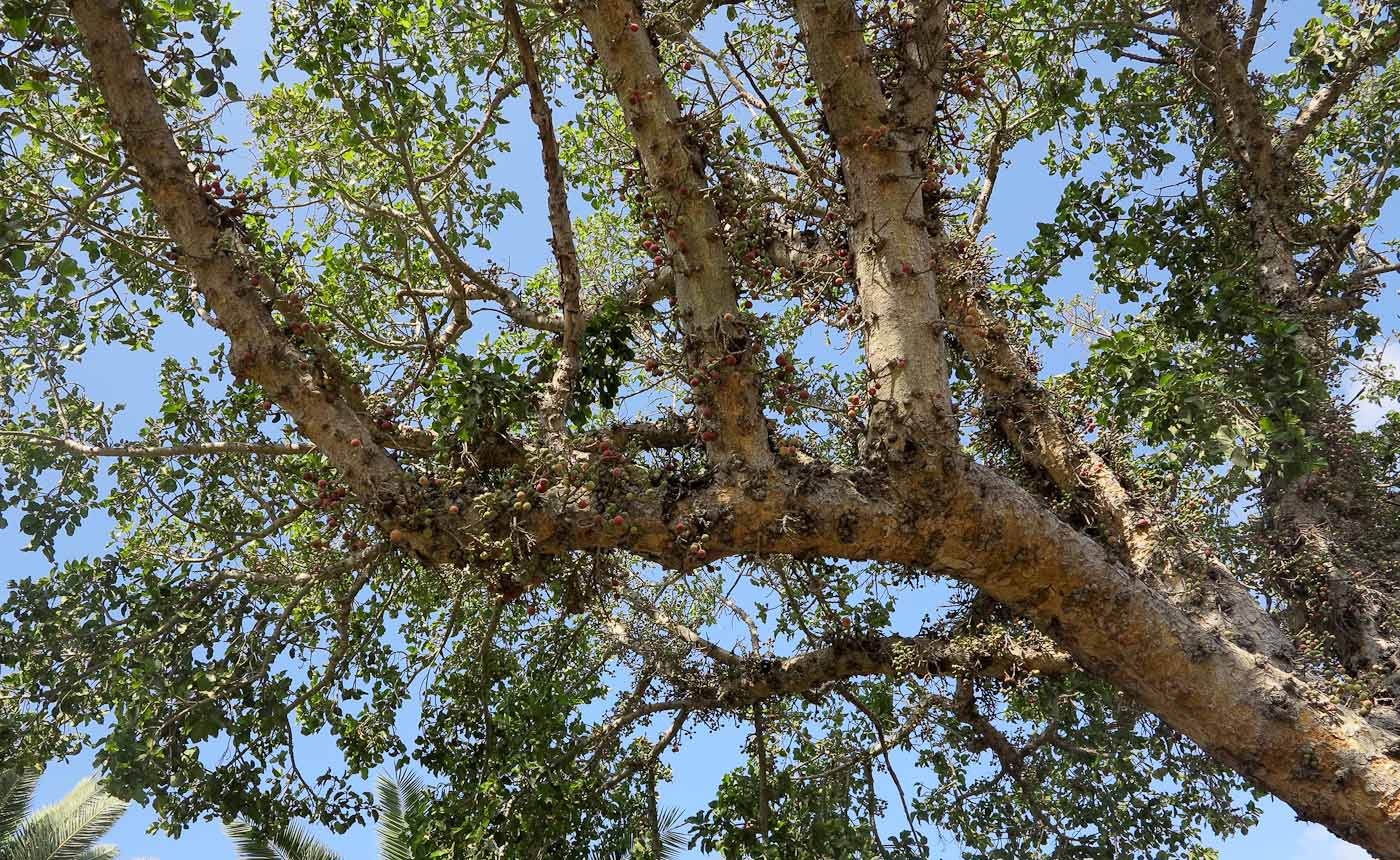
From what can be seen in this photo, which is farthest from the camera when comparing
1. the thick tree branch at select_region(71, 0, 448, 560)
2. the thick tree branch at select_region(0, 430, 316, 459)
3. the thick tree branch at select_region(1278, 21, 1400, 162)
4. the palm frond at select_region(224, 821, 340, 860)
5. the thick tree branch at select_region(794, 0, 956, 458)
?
the palm frond at select_region(224, 821, 340, 860)

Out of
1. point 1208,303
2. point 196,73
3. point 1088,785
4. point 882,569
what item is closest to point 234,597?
point 196,73

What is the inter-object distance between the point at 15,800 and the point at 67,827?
660 mm

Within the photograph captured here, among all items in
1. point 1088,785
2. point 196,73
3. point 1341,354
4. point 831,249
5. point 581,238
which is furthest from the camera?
point 581,238

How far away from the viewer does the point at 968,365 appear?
6566 millimetres

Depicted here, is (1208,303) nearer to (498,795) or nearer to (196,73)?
(498,795)

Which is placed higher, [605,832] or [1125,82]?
[1125,82]

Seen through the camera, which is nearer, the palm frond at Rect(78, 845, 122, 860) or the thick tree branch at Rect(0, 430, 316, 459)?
the thick tree branch at Rect(0, 430, 316, 459)

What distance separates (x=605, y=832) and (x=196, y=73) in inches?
192

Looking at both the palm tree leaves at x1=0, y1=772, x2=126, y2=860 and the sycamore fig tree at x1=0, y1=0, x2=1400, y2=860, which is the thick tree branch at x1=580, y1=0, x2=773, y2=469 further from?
the palm tree leaves at x1=0, y1=772, x2=126, y2=860

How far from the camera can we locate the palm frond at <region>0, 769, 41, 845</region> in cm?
1095

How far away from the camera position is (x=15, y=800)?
11266mm

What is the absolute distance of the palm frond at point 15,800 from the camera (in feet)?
35.9

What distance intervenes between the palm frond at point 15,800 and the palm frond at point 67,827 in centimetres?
14

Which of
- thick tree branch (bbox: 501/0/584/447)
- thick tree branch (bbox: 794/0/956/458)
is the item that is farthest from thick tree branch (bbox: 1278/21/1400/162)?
thick tree branch (bbox: 501/0/584/447)
